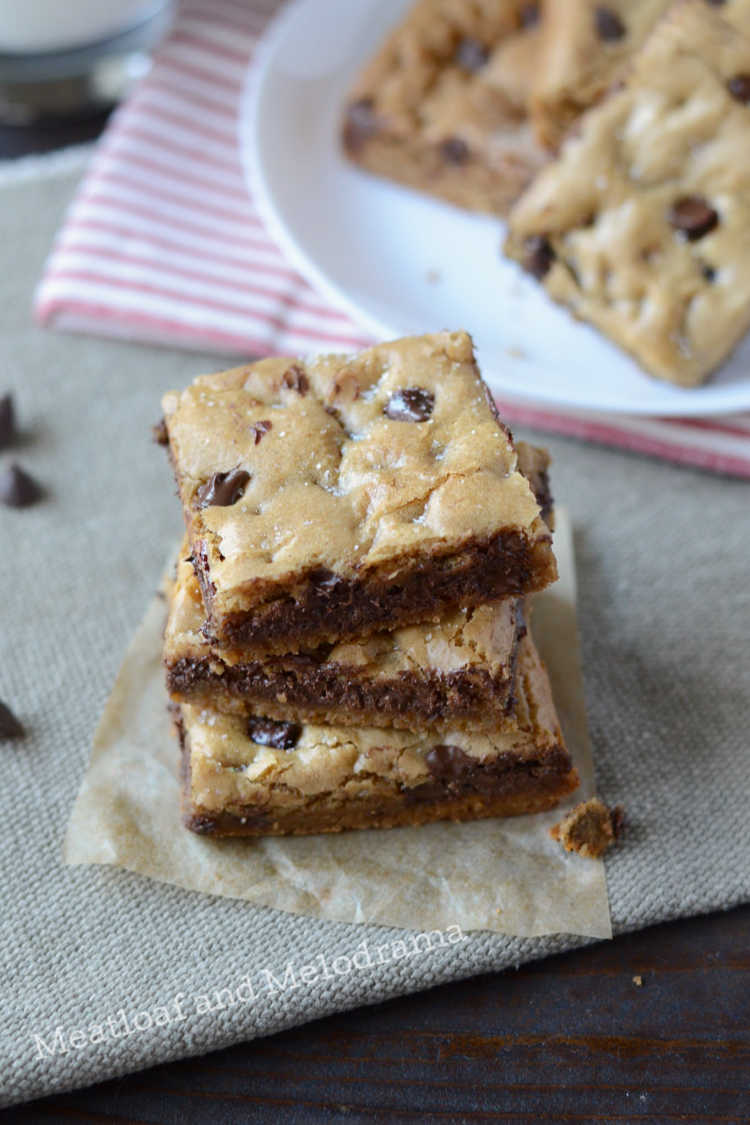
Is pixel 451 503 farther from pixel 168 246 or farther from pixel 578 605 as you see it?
pixel 168 246

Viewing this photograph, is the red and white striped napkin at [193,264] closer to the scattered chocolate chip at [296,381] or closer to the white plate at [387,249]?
the white plate at [387,249]

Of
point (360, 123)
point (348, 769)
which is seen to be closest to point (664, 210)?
point (360, 123)

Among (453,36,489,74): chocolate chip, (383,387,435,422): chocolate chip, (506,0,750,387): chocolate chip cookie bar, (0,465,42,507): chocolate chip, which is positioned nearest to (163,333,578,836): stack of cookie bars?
(383,387,435,422): chocolate chip

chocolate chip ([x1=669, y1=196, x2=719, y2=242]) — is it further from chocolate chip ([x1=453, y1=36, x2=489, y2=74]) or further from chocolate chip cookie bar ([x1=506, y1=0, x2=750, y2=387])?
chocolate chip ([x1=453, y1=36, x2=489, y2=74])

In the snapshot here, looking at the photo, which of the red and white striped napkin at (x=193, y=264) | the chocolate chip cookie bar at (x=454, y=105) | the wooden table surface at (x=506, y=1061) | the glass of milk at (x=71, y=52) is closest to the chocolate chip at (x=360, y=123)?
the chocolate chip cookie bar at (x=454, y=105)

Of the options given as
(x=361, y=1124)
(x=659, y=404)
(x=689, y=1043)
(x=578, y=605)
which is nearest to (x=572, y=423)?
(x=659, y=404)
